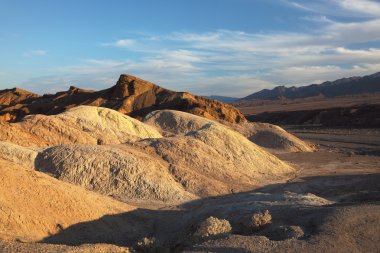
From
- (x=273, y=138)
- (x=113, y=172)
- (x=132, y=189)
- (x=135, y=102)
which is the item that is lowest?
(x=132, y=189)

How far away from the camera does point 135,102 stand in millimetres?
49719

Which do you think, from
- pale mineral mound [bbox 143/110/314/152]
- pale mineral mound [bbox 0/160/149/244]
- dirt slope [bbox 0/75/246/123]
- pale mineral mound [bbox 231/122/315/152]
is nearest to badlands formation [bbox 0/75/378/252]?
pale mineral mound [bbox 0/160/149/244]

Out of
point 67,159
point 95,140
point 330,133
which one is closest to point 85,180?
point 67,159

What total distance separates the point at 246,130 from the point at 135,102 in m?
Answer: 15.0

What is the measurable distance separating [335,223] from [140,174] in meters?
9.73

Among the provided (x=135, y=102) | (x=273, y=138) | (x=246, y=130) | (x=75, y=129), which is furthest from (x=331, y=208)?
(x=135, y=102)

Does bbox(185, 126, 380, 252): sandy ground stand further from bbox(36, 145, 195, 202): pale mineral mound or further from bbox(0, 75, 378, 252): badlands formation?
bbox(36, 145, 195, 202): pale mineral mound

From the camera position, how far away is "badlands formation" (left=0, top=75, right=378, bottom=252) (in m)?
10.2

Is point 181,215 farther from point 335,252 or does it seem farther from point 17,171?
point 335,252

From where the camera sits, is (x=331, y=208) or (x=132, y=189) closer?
(x=331, y=208)

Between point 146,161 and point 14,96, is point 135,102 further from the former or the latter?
point 146,161

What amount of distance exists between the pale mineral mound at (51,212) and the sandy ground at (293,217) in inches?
10.0

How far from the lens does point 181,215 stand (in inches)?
584

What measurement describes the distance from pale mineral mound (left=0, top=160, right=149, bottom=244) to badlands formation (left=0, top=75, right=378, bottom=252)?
0.10 ft
